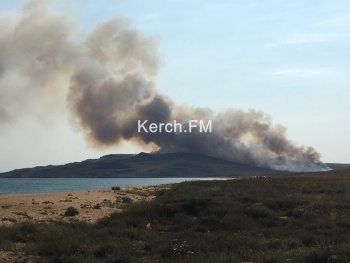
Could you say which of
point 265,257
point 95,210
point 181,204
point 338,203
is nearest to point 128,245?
point 265,257

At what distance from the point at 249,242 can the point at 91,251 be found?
23.0 ft

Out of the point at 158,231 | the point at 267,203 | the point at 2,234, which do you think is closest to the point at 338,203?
the point at 267,203

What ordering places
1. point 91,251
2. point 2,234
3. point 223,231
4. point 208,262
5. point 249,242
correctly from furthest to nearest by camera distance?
point 223,231
point 2,234
point 249,242
point 91,251
point 208,262

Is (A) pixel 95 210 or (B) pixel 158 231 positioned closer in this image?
(B) pixel 158 231

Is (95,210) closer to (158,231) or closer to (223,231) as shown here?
(158,231)

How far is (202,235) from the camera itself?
21.6 metres

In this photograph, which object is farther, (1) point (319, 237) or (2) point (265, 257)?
(1) point (319, 237)

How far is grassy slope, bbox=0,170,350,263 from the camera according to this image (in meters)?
16.5

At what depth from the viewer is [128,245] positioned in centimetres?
1834

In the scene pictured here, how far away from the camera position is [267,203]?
1303 inches

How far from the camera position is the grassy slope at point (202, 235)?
1655 cm

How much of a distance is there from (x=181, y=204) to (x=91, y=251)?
15.7 metres

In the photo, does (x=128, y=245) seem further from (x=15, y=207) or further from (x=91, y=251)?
(x=15, y=207)

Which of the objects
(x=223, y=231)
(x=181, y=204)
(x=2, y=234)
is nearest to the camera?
(x=2, y=234)
